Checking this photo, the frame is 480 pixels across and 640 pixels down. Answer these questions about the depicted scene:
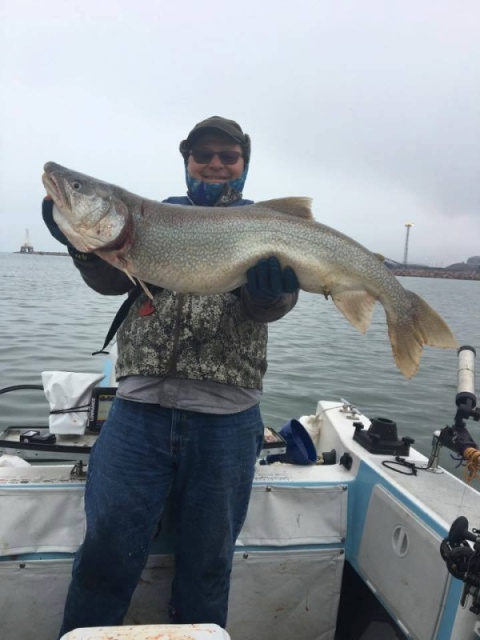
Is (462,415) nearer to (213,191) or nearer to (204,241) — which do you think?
(204,241)

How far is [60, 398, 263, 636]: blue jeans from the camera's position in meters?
2.55

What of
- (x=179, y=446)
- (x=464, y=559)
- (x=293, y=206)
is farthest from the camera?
(x=293, y=206)

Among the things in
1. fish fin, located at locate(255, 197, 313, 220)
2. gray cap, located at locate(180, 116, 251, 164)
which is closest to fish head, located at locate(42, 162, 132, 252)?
gray cap, located at locate(180, 116, 251, 164)

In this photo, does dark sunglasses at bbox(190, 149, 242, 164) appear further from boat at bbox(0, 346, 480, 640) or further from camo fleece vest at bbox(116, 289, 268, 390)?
boat at bbox(0, 346, 480, 640)

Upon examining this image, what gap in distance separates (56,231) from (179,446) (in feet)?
4.37

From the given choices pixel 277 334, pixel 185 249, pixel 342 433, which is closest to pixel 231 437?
pixel 185 249

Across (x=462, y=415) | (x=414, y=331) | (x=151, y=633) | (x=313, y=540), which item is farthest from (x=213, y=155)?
(x=313, y=540)

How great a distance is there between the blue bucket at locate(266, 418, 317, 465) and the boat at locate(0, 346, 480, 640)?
11 millimetres

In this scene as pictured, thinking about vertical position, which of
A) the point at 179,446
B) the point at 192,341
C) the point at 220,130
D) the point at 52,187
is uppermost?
the point at 220,130

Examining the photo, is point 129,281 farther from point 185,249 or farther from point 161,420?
point 161,420

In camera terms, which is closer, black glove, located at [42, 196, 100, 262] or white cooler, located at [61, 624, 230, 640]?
white cooler, located at [61, 624, 230, 640]

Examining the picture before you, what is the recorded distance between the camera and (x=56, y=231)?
2783mm

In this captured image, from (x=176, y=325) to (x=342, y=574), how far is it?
2.19m

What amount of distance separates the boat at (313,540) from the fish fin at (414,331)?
47 cm
